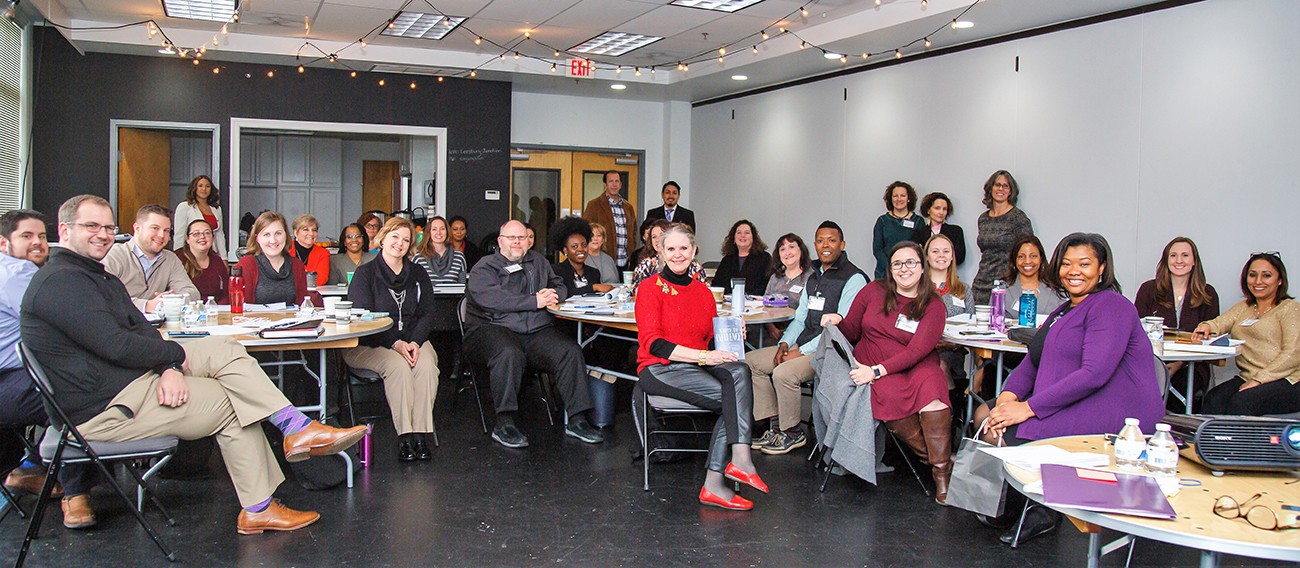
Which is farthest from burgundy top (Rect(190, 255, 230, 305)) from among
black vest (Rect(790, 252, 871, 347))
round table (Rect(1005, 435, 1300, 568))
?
round table (Rect(1005, 435, 1300, 568))

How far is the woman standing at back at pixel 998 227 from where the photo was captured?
708 cm

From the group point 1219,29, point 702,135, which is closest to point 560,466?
point 1219,29

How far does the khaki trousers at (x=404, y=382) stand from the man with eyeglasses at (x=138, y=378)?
0.89 m

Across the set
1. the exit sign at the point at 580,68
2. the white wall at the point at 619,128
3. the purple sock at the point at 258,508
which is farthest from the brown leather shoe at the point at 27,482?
the white wall at the point at 619,128

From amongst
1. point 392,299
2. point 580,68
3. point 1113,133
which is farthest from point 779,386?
point 580,68

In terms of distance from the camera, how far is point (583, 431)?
16.4ft

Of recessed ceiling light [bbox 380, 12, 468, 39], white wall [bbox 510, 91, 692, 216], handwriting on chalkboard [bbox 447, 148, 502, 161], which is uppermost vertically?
recessed ceiling light [bbox 380, 12, 468, 39]

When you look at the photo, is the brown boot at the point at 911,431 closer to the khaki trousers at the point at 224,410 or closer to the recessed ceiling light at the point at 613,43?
the khaki trousers at the point at 224,410

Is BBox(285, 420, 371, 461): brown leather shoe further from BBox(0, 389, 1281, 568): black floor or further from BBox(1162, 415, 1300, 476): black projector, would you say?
BBox(1162, 415, 1300, 476): black projector

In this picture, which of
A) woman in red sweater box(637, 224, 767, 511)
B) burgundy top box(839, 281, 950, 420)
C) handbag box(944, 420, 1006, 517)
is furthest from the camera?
burgundy top box(839, 281, 950, 420)

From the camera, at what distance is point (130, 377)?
3.18m

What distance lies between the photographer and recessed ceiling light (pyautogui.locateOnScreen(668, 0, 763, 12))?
7094 mm

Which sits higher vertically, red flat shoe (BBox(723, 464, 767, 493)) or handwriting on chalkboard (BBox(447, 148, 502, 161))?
handwriting on chalkboard (BBox(447, 148, 502, 161))

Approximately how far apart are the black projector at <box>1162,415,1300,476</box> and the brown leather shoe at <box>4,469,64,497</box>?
4.24 metres
